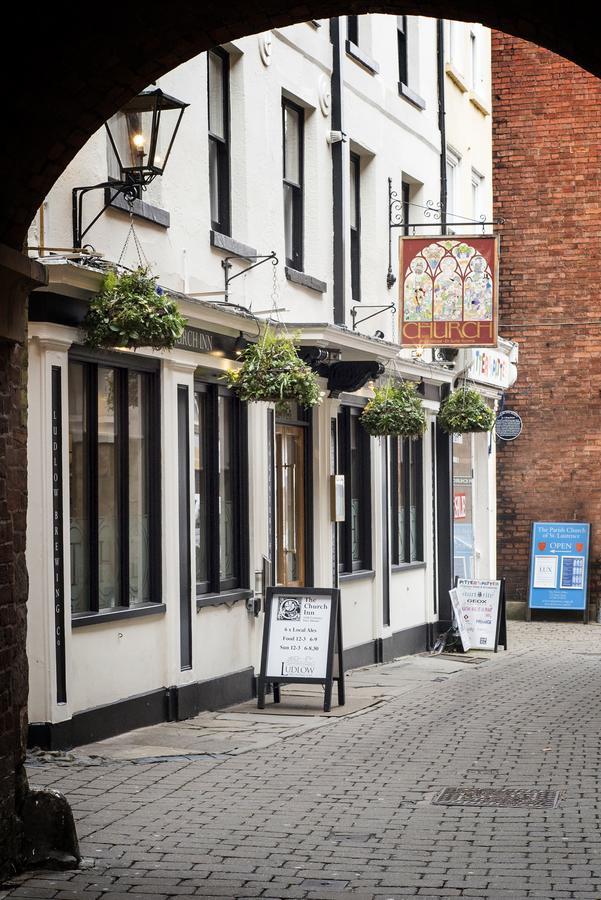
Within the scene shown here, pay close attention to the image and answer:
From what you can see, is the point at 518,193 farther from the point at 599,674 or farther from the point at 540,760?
the point at 540,760

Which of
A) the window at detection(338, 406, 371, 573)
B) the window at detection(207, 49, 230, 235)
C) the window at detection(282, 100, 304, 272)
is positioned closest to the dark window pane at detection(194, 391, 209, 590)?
the window at detection(207, 49, 230, 235)

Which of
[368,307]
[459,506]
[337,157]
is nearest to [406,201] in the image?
[368,307]

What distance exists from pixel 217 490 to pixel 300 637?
5.17 ft

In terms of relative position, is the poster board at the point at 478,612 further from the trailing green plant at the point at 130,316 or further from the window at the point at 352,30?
the trailing green plant at the point at 130,316

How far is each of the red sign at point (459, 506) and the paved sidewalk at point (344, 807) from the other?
8.35m

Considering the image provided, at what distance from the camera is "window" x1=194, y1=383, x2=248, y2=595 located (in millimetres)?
13242

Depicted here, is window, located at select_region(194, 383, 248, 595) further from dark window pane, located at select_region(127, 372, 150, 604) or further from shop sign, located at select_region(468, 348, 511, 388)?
shop sign, located at select_region(468, 348, 511, 388)

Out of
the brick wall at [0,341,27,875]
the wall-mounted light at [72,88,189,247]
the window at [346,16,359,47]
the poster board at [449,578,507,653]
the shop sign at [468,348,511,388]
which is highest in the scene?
the window at [346,16,359,47]

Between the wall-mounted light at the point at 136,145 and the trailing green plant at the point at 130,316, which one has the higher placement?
the wall-mounted light at the point at 136,145

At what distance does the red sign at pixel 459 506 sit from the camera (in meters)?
22.5

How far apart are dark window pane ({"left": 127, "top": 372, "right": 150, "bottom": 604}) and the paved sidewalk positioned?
1.23m

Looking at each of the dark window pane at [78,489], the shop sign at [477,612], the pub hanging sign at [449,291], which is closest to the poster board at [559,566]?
the shop sign at [477,612]

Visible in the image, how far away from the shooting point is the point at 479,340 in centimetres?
1703

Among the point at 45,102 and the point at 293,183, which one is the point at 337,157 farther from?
the point at 45,102
